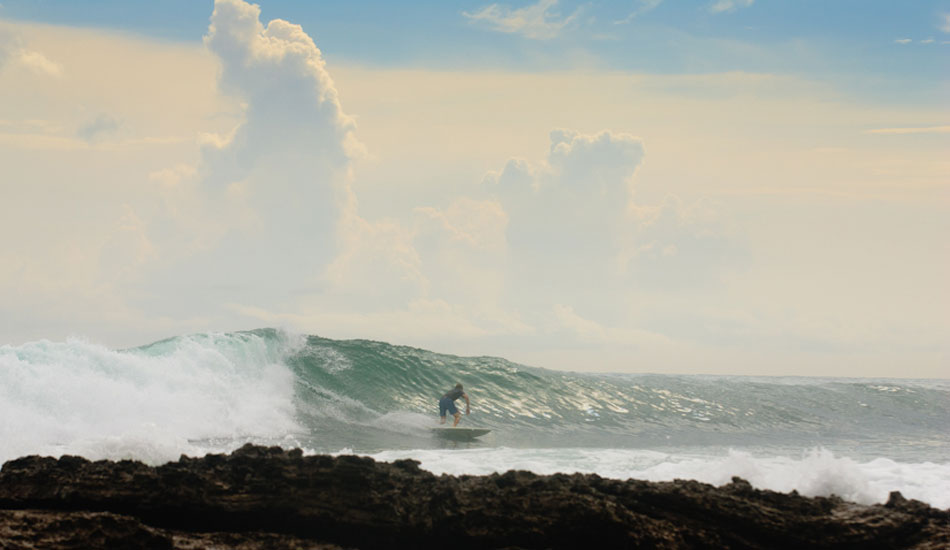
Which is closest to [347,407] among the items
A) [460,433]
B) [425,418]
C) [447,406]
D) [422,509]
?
[425,418]

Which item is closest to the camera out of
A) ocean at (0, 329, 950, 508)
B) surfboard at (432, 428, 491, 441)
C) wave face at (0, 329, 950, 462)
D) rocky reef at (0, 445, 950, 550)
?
rocky reef at (0, 445, 950, 550)

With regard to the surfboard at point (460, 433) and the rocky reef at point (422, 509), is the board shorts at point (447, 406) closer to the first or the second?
the surfboard at point (460, 433)

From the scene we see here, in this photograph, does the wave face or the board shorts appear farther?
the board shorts

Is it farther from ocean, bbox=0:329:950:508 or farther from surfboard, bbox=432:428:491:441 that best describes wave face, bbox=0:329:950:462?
surfboard, bbox=432:428:491:441

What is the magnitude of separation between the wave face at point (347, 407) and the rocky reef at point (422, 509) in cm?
248

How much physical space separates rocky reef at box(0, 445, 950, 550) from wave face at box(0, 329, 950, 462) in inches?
97.7

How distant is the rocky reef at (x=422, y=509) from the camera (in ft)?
18.0

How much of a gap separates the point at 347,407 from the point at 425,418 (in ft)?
6.85

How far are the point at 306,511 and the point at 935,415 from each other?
3191 centimetres

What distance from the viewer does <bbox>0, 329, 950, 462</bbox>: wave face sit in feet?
48.7

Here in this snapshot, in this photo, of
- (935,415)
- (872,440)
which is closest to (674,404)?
(872,440)

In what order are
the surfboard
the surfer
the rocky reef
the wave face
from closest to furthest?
the rocky reef < the wave face < the surfboard < the surfer

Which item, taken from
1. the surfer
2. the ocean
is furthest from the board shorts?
the ocean

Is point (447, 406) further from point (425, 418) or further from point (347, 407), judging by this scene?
point (347, 407)
